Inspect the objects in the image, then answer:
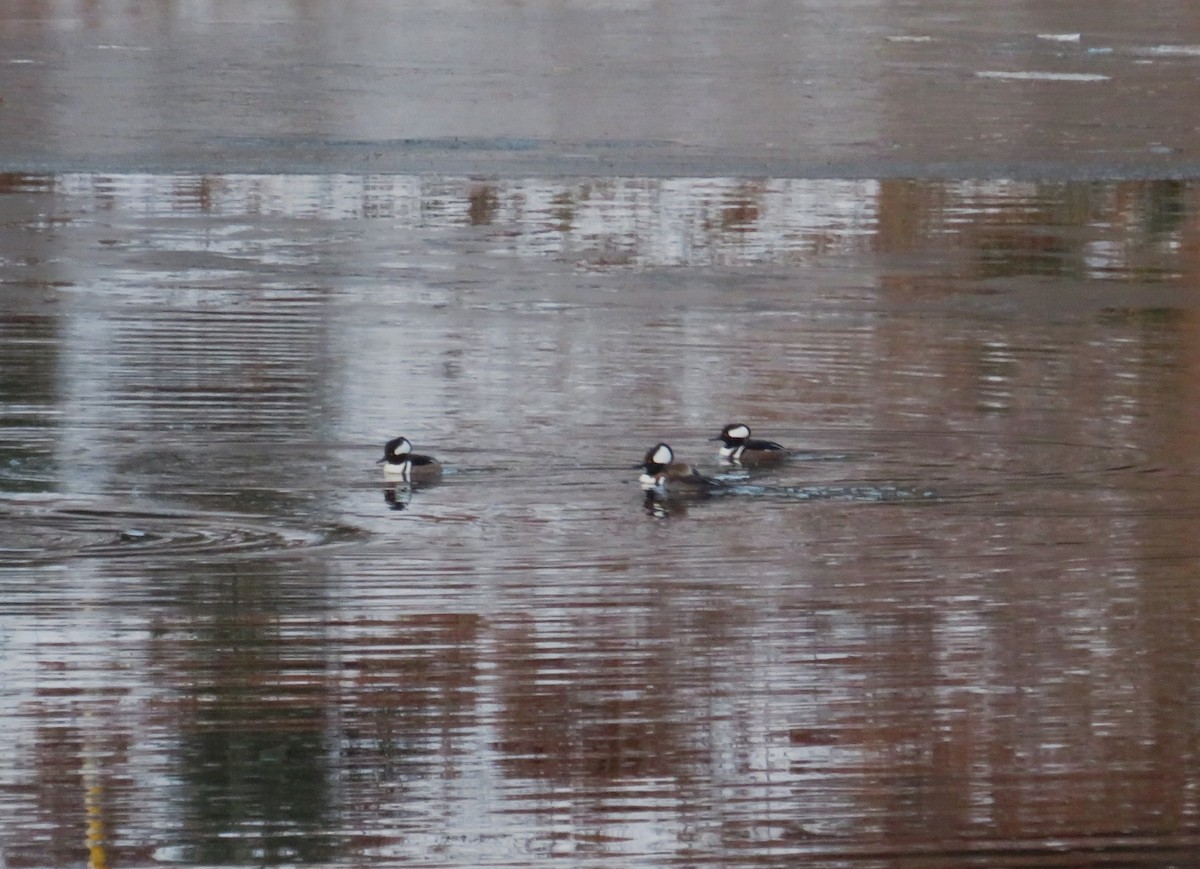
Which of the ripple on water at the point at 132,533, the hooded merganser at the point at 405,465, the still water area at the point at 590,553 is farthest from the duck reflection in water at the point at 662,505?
the ripple on water at the point at 132,533

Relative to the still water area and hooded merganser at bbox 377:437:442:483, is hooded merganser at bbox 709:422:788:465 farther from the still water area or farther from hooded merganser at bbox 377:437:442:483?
hooded merganser at bbox 377:437:442:483

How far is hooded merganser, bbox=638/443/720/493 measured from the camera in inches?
377

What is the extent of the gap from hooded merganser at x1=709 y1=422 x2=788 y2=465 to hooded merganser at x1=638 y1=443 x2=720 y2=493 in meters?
0.38

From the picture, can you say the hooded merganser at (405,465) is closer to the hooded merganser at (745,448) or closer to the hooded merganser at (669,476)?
the hooded merganser at (669,476)

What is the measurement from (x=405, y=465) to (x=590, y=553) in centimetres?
133

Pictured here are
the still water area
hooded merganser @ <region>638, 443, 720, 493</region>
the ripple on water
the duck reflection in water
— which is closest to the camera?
the still water area

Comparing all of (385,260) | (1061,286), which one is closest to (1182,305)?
(1061,286)

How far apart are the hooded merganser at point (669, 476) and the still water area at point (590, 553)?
0.12 meters

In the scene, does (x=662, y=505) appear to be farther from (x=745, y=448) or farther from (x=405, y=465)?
(x=405, y=465)

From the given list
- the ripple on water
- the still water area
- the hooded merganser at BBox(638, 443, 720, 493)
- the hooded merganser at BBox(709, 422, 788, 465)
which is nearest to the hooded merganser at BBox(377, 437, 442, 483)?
the still water area

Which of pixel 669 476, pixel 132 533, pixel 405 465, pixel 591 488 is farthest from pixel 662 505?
pixel 132 533

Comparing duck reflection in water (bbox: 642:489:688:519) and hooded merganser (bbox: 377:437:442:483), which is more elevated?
hooded merganser (bbox: 377:437:442:483)

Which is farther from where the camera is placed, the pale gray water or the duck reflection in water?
the duck reflection in water

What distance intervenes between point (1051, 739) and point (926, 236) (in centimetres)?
1071
